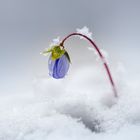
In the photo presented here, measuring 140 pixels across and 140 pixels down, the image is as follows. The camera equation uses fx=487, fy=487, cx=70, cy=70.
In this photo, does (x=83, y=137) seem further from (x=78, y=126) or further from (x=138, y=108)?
(x=138, y=108)

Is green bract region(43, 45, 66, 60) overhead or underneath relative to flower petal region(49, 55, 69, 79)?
overhead

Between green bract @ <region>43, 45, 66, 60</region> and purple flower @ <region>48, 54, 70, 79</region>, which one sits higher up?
green bract @ <region>43, 45, 66, 60</region>

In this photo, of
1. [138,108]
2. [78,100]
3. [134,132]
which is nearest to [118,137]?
[134,132]

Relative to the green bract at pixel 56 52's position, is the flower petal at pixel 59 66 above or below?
below

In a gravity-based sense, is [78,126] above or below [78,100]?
below
